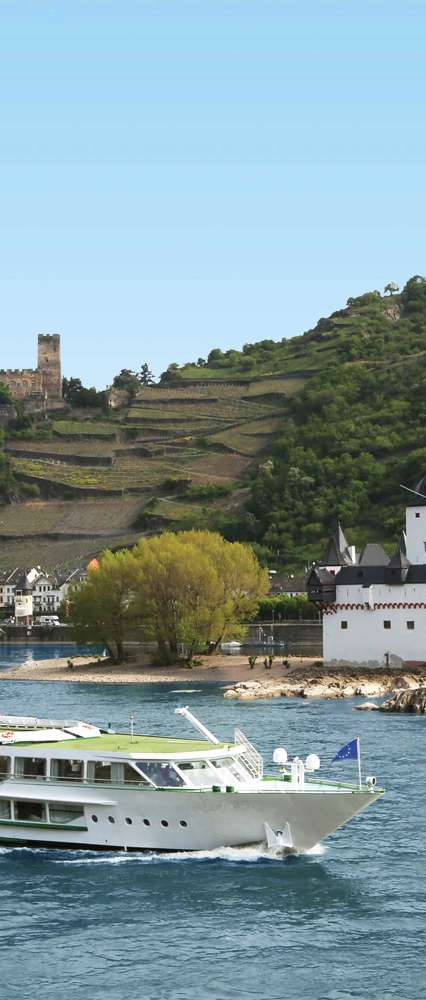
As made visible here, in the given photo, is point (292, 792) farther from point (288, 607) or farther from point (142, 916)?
point (288, 607)

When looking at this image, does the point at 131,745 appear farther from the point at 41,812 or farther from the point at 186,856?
the point at 186,856

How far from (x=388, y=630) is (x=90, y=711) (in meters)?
22.4

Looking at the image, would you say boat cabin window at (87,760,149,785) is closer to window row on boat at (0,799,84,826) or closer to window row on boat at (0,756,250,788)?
window row on boat at (0,756,250,788)

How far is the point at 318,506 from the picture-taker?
511ft

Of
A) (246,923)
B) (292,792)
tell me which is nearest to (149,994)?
(246,923)

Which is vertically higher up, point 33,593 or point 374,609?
point 374,609

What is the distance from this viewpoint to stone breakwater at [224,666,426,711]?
7719 cm

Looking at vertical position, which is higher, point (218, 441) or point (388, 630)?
point (218, 441)

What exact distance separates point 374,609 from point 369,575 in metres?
1.96

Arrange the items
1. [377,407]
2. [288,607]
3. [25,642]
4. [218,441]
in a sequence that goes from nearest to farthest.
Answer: [288,607] < [25,642] < [377,407] < [218,441]

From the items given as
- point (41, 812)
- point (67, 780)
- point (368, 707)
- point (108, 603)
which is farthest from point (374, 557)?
point (67, 780)

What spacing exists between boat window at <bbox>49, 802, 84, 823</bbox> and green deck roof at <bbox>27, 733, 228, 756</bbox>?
1.23 meters

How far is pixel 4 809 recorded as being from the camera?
37000mm

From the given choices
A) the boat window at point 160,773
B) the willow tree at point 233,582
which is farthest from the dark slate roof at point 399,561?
the boat window at point 160,773
